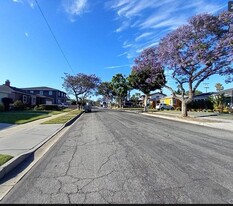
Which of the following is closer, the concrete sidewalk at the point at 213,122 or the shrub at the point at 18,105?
the concrete sidewalk at the point at 213,122

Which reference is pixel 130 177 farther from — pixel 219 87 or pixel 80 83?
pixel 219 87

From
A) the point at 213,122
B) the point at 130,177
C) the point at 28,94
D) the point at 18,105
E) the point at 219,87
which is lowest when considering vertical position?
the point at 130,177

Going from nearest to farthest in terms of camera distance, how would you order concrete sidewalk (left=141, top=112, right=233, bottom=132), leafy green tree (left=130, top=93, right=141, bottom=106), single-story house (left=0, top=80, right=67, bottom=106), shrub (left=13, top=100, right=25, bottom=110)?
concrete sidewalk (left=141, top=112, right=233, bottom=132) → shrub (left=13, top=100, right=25, bottom=110) → single-story house (left=0, top=80, right=67, bottom=106) → leafy green tree (left=130, top=93, right=141, bottom=106)

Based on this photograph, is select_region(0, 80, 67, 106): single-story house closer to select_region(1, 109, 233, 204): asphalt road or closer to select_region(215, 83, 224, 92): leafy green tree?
select_region(1, 109, 233, 204): asphalt road

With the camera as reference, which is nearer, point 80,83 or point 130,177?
point 130,177

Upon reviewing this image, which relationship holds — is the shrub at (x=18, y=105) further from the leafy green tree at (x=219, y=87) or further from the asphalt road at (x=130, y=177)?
the leafy green tree at (x=219, y=87)

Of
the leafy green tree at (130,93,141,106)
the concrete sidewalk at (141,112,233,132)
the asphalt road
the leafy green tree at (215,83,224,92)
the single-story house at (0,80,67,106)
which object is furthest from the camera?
the leafy green tree at (130,93,141,106)

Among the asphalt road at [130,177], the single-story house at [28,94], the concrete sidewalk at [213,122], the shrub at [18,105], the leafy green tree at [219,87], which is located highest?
the leafy green tree at [219,87]

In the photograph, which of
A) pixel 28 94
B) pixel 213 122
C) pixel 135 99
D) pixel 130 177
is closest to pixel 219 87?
pixel 135 99

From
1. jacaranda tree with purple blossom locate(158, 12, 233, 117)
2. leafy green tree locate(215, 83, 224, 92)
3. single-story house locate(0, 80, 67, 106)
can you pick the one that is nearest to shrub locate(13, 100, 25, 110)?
single-story house locate(0, 80, 67, 106)

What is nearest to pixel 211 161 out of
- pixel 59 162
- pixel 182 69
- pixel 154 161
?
pixel 154 161

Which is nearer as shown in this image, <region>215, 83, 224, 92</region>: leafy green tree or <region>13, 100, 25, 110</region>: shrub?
<region>13, 100, 25, 110</region>: shrub

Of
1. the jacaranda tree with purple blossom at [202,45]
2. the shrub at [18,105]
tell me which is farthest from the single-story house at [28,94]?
the jacaranda tree with purple blossom at [202,45]

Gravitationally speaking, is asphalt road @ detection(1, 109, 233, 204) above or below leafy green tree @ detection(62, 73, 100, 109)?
below
